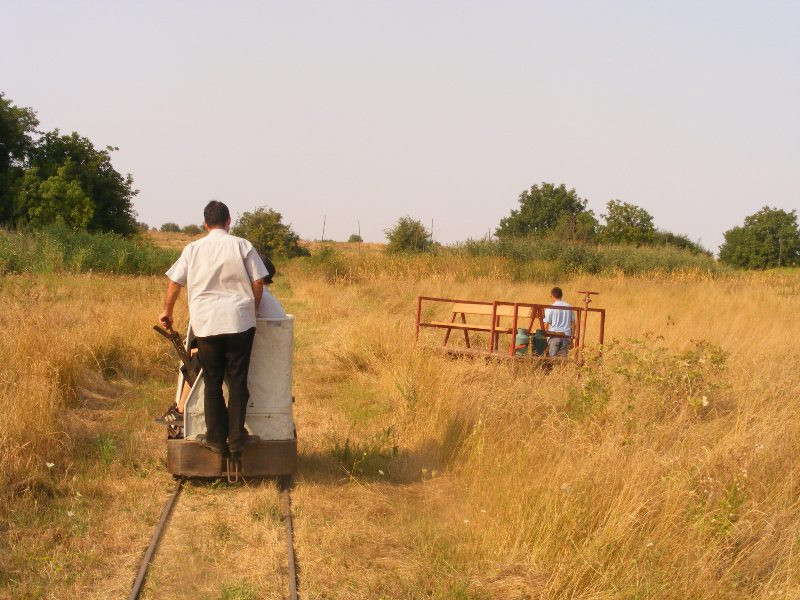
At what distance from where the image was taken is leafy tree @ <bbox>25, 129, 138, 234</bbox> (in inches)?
1838

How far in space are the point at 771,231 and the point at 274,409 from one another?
95585 millimetres

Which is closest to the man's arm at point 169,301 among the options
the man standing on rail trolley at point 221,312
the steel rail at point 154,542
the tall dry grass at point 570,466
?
the man standing on rail trolley at point 221,312

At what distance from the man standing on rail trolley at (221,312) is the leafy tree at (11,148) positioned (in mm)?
42579

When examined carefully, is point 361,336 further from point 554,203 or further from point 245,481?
point 554,203

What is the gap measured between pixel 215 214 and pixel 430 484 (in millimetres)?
2886

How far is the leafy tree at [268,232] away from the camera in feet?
165

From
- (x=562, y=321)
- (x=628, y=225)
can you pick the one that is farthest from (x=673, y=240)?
(x=562, y=321)

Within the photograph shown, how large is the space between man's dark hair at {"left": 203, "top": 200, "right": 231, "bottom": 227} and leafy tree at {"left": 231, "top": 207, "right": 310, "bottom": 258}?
4360 centimetres

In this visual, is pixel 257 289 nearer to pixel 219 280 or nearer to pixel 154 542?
pixel 219 280

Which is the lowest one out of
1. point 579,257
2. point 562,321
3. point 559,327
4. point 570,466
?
point 570,466

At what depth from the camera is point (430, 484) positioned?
6.80 metres

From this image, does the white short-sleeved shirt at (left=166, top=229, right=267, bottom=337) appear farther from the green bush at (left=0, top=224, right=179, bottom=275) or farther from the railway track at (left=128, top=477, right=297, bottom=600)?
the green bush at (left=0, top=224, right=179, bottom=275)

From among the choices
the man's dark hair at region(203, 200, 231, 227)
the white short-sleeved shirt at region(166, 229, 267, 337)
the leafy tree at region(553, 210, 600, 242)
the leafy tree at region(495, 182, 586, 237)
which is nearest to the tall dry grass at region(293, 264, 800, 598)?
the white short-sleeved shirt at region(166, 229, 267, 337)

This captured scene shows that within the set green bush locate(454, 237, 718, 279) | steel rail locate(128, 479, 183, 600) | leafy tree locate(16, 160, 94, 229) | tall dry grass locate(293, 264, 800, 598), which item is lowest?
steel rail locate(128, 479, 183, 600)
